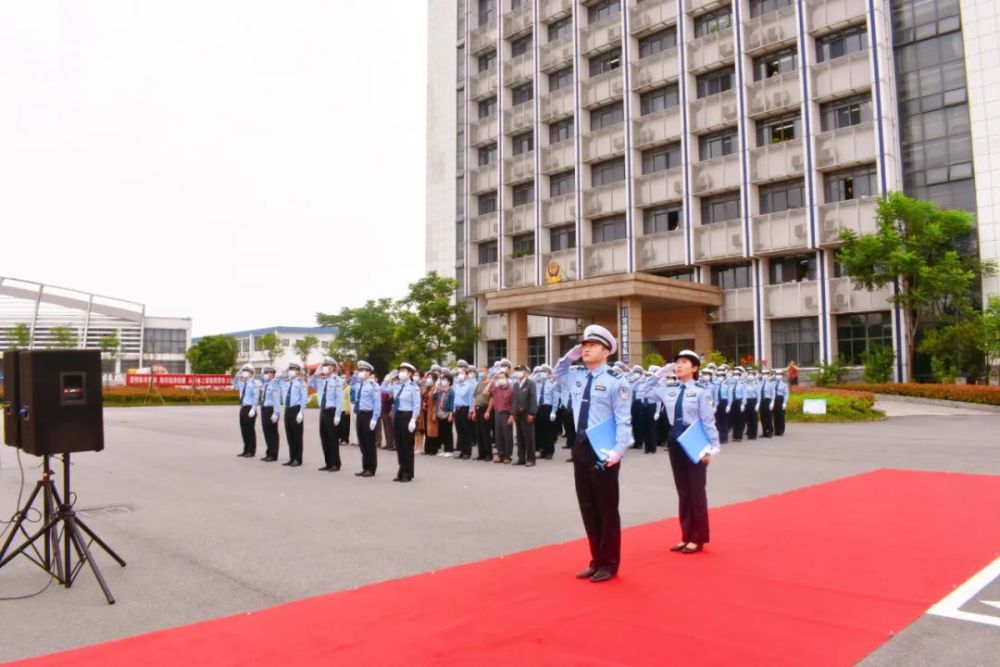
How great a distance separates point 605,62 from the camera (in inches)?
1805

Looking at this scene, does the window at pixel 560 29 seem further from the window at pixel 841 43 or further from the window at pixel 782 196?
the window at pixel 782 196

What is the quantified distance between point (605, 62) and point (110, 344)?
5287 cm

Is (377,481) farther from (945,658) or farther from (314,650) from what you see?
(945,658)

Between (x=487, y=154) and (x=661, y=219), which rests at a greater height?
(x=487, y=154)

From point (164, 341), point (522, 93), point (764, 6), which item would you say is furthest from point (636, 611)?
point (164, 341)

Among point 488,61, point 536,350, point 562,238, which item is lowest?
point 536,350

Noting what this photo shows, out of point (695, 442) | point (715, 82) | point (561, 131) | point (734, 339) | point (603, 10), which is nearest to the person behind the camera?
point (695, 442)

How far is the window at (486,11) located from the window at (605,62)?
10402 millimetres

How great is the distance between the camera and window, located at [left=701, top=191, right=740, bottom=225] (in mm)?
39344

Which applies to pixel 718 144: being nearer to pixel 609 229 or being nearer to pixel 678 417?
pixel 609 229

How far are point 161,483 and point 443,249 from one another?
144ft

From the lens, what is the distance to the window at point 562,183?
46656 mm

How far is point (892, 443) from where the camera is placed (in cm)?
1770

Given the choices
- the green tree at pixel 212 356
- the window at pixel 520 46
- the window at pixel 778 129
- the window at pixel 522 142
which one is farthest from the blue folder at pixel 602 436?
the green tree at pixel 212 356
